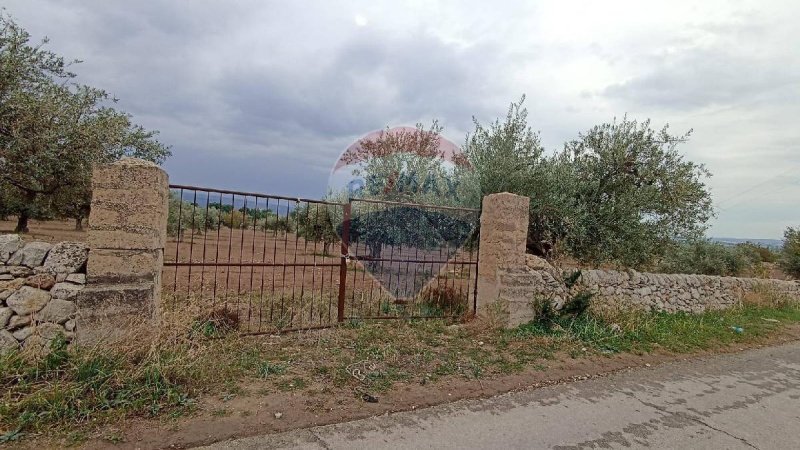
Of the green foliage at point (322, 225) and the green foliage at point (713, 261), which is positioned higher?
the green foliage at point (322, 225)

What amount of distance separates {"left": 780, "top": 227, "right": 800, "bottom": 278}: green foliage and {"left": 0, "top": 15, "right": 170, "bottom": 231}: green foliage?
79.1 feet

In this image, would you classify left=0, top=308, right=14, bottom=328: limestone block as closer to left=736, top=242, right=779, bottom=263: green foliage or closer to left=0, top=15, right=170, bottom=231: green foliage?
left=0, top=15, right=170, bottom=231: green foliage

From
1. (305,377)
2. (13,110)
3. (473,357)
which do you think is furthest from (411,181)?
(13,110)

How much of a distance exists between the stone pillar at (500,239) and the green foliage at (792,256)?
57.8 feet

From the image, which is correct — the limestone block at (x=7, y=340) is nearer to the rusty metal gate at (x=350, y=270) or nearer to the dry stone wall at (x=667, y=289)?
the rusty metal gate at (x=350, y=270)

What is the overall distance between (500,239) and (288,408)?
4161mm

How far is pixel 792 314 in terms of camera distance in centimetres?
1084

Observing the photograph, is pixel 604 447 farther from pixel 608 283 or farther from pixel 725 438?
pixel 608 283

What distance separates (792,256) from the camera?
55.6 ft

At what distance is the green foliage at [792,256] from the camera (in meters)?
16.7

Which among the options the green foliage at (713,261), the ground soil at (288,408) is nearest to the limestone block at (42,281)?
the ground soil at (288,408)

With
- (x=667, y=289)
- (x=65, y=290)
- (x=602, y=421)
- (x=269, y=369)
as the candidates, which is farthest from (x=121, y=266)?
(x=667, y=289)

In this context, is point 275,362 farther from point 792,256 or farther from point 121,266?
point 792,256

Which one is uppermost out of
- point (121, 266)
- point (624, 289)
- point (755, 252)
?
point (755, 252)
